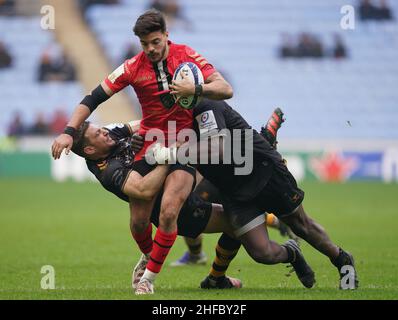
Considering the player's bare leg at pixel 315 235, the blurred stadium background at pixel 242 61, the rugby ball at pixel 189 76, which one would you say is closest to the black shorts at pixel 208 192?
the player's bare leg at pixel 315 235

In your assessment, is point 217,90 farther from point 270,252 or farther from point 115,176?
point 270,252

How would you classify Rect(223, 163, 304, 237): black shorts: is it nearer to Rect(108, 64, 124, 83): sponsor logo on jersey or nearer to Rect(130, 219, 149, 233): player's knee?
Rect(130, 219, 149, 233): player's knee

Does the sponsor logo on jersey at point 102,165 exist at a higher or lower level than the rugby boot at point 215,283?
higher

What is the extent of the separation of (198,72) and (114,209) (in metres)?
11.6

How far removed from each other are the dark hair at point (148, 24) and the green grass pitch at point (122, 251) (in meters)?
2.18

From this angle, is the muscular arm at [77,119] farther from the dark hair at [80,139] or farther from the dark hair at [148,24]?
the dark hair at [148,24]

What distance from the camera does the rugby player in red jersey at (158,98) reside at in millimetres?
7207

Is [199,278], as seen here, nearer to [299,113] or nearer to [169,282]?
[169,282]

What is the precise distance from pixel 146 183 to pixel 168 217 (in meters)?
0.37

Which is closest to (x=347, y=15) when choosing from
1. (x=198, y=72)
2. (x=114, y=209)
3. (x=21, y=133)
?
(x=198, y=72)

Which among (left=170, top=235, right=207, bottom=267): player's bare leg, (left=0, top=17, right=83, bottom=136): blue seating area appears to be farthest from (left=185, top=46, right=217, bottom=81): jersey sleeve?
(left=0, top=17, right=83, bottom=136): blue seating area

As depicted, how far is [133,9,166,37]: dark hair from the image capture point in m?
7.20

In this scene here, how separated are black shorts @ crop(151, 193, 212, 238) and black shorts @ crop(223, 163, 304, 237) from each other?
0.79 feet

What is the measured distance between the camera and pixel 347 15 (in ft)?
32.6
